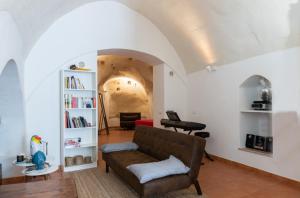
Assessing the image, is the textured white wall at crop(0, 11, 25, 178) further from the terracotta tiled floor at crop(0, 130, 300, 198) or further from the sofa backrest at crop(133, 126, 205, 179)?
the sofa backrest at crop(133, 126, 205, 179)

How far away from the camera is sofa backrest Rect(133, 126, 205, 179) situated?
2.93 metres

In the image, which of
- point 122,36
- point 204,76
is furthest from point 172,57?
point 122,36

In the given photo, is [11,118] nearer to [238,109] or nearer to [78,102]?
[78,102]

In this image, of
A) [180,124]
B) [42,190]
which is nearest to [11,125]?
[42,190]

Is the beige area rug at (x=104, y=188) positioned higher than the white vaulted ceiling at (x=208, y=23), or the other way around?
the white vaulted ceiling at (x=208, y=23)

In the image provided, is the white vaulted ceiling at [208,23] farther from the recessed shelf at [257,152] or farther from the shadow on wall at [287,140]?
the recessed shelf at [257,152]

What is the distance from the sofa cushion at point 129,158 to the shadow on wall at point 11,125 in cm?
166

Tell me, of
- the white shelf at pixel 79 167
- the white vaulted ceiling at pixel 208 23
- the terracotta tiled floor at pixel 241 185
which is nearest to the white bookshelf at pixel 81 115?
the white shelf at pixel 79 167

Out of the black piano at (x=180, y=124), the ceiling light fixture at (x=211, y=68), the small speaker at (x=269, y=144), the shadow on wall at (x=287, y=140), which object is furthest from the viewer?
the ceiling light fixture at (x=211, y=68)

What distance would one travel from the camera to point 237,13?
12.2 ft

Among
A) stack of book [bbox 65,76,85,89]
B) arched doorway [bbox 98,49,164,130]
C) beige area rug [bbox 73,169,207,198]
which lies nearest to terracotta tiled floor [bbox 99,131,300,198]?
beige area rug [bbox 73,169,207,198]

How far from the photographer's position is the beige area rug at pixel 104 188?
10.4 ft

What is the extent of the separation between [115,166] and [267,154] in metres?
2.73

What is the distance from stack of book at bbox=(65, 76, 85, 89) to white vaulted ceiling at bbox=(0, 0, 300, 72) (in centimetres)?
90
